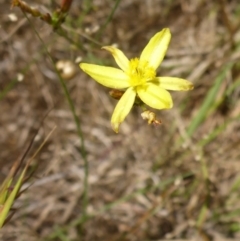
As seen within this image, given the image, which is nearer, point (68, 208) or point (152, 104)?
point (152, 104)

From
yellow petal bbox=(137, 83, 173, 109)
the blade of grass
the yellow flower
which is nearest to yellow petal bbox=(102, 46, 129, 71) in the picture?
the yellow flower

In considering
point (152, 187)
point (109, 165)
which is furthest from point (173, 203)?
point (109, 165)

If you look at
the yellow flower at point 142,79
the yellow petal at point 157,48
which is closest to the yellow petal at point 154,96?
the yellow flower at point 142,79

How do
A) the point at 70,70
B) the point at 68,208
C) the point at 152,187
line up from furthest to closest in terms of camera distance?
the point at 68,208 → the point at 152,187 → the point at 70,70

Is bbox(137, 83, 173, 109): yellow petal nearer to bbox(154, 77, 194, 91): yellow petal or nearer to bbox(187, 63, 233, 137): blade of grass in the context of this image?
bbox(154, 77, 194, 91): yellow petal

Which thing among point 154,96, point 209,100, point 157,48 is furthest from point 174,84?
point 209,100

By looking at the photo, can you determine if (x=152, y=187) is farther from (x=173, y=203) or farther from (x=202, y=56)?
(x=202, y=56)

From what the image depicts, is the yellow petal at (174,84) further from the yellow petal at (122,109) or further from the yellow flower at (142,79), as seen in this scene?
the yellow petal at (122,109)
